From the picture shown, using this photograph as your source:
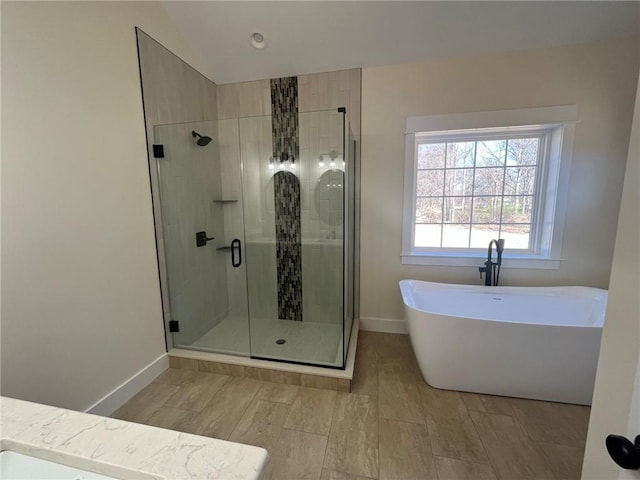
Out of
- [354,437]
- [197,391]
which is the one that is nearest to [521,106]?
[354,437]

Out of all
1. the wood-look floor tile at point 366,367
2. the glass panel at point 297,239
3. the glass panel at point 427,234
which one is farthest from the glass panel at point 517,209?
the wood-look floor tile at point 366,367

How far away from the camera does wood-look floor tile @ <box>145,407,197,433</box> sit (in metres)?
1.60

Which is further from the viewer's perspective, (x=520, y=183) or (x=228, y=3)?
(x=520, y=183)

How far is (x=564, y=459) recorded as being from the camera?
1.37 m

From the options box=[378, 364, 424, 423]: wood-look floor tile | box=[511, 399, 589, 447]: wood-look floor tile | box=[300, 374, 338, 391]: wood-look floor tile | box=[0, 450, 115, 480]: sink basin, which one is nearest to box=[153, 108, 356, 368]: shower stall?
box=[300, 374, 338, 391]: wood-look floor tile

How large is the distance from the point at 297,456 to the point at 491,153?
2.92 meters

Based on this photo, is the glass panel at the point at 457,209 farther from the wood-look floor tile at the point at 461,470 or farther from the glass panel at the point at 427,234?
the wood-look floor tile at the point at 461,470

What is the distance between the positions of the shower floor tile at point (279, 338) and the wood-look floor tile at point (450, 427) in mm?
702

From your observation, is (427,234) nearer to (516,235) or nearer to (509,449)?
(516,235)

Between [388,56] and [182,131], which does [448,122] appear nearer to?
[388,56]

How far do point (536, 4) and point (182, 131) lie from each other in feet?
9.65

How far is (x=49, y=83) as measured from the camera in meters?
1.35

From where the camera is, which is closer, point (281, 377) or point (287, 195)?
point (281, 377)

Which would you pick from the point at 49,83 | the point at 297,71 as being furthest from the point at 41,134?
the point at 297,71
